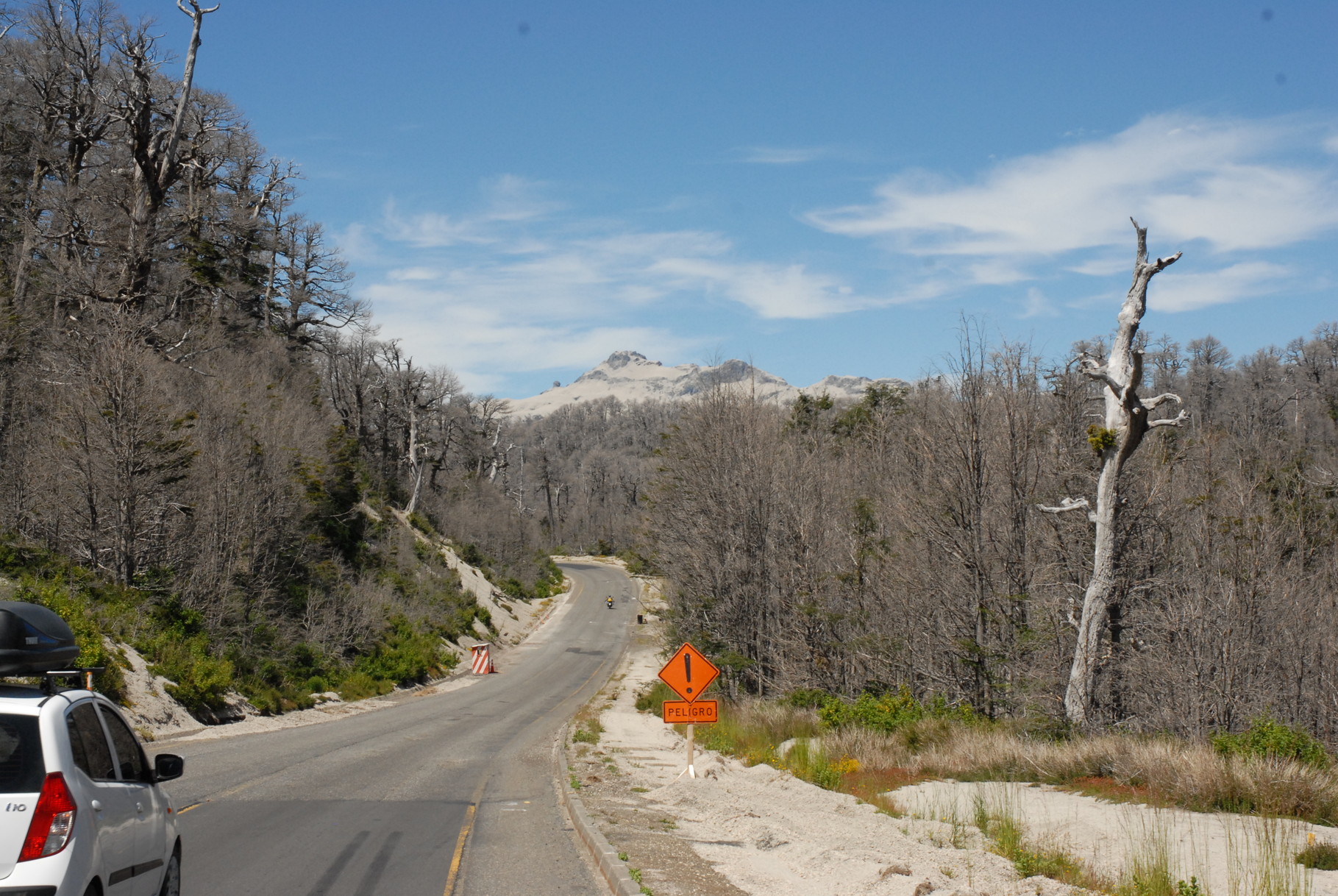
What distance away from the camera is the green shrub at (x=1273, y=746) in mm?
12367

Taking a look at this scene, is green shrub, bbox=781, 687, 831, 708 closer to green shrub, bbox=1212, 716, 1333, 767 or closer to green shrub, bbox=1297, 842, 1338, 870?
Result: green shrub, bbox=1212, 716, 1333, 767

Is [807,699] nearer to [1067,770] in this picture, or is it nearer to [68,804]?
[1067,770]

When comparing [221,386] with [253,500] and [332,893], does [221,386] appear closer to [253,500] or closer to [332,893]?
[253,500]

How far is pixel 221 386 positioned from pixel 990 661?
2860 cm

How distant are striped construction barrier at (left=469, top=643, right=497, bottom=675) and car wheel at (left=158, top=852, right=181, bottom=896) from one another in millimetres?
36958

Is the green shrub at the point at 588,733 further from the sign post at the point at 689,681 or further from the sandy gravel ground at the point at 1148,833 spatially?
the sandy gravel ground at the point at 1148,833

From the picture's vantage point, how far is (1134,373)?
2192 cm

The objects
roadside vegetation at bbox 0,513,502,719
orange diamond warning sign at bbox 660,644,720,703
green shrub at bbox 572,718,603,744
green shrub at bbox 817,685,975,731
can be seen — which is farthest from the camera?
green shrub at bbox 572,718,603,744

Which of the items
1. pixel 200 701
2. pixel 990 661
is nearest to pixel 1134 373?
pixel 990 661

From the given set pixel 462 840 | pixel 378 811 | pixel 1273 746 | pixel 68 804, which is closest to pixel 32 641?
pixel 68 804

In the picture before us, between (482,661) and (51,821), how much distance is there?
131ft

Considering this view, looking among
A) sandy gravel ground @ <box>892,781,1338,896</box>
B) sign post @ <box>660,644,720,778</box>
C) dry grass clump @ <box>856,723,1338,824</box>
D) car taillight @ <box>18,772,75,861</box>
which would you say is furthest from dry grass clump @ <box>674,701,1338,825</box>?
car taillight @ <box>18,772,75,861</box>

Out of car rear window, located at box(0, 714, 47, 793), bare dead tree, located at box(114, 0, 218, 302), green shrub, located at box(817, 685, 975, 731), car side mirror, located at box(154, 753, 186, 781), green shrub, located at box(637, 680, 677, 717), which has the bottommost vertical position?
green shrub, located at box(637, 680, 677, 717)

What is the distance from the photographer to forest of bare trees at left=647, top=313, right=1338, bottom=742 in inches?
1035
